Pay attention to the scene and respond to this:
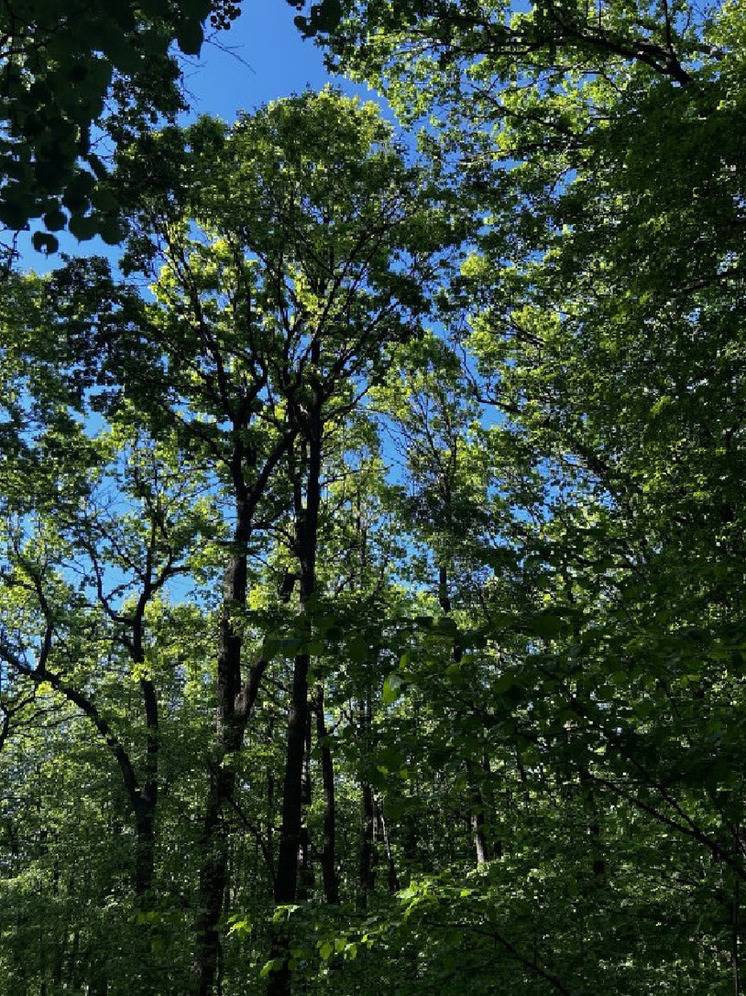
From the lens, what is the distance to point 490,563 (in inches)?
159

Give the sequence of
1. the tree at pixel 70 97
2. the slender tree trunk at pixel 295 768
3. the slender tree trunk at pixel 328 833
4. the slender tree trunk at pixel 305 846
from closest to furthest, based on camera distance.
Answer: the tree at pixel 70 97 → the slender tree trunk at pixel 295 768 → the slender tree trunk at pixel 305 846 → the slender tree trunk at pixel 328 833

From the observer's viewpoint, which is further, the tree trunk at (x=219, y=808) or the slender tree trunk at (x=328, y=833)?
the slender tree trunk at (x=328, y=833)

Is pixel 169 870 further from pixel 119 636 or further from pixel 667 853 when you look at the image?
pixel 119 636

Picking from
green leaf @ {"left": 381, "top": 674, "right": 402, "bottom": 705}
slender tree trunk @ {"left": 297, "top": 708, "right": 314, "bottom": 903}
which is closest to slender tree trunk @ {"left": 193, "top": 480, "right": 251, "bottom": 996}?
slender tree trunk @ {"left": 297, "top": 708, "right": 314, "bottom": 903}

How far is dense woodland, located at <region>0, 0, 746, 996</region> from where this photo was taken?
303 cm

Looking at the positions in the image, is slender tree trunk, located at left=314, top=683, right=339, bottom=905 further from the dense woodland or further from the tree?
the tree

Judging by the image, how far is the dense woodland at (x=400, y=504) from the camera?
3029 millimetres

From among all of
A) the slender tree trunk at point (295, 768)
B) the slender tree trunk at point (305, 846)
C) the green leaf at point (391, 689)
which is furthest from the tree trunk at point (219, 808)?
the green leaf at point (391, 689)

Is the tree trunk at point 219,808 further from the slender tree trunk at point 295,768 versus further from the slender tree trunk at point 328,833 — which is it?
the slender tree trunk at point 328,833

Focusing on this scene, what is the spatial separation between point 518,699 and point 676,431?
683 centimetres

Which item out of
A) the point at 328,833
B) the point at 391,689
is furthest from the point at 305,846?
the point at 391,689

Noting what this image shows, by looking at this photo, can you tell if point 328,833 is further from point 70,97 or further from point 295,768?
point 70,97

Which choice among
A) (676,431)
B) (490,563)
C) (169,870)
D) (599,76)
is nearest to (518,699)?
(490,563)

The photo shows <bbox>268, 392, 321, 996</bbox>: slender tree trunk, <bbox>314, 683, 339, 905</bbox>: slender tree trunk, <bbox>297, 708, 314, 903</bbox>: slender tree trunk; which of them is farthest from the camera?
<bbox>314, 683, 339, 905</bbox>: slender tree trunk
